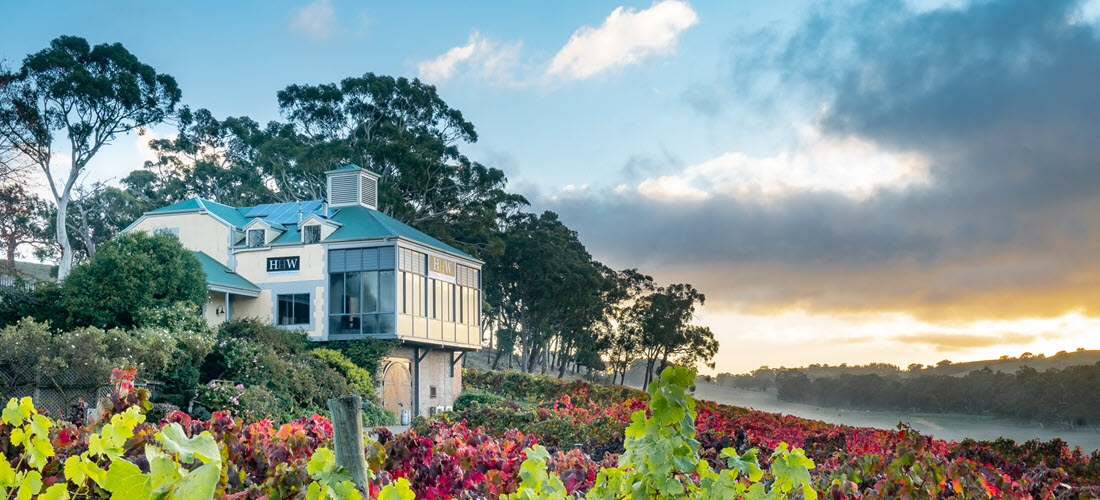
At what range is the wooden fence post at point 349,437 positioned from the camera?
251cm

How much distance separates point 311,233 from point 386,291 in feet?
12.2

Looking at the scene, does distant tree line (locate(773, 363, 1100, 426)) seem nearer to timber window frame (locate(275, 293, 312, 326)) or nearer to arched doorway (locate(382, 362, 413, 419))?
arched doorway (locate(382, 362, 413, 419))

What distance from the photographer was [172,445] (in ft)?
5.50

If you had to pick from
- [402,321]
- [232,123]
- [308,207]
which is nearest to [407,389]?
[402,321]

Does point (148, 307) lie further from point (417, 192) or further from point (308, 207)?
point (417, 192)

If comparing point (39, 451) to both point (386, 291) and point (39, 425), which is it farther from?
point (386, 291)

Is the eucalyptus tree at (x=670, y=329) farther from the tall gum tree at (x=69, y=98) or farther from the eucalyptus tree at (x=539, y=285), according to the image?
the tall gum tree at (x=69, y=98)

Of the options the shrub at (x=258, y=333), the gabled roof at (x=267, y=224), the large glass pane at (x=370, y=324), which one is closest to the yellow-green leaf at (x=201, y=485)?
the shrub at (x=258, y=333)

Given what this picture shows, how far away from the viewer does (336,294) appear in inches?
1123

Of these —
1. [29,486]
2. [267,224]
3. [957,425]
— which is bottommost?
[957,425]

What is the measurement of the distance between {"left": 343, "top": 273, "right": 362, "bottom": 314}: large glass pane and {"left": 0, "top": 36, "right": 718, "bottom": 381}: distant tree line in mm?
9897

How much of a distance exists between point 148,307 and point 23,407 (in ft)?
72.4

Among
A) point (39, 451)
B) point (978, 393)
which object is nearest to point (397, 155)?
point (978, 393)

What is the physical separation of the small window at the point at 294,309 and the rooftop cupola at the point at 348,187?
482 cm
